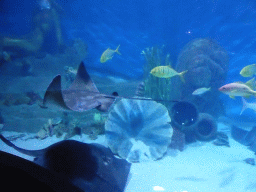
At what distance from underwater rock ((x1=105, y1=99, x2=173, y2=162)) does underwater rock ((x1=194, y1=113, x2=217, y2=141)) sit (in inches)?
107

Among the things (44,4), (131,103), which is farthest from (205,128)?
(44,4)

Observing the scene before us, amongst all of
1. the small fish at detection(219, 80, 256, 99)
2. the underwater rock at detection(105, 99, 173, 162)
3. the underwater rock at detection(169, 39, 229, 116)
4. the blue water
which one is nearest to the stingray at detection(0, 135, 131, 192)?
the underwater rock at detection(105, 99, 173, 162)

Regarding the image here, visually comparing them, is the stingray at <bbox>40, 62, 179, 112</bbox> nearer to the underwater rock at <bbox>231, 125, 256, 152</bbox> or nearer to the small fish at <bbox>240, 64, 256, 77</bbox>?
the small fish at <bbox>240, 64, 256, 77</bbox>

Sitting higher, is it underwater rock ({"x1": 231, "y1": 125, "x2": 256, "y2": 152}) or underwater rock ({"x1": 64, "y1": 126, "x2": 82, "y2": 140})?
underwater rock ({"x1": 231, "y1": 125, "x2": 256, "y2": 152})

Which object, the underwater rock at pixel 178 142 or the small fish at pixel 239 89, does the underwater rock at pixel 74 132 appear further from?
the small fish at pixel 239 89

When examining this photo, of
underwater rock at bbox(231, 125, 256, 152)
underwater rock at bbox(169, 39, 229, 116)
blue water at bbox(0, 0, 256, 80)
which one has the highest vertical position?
blue water at bbox(0, 0, 256, 80)

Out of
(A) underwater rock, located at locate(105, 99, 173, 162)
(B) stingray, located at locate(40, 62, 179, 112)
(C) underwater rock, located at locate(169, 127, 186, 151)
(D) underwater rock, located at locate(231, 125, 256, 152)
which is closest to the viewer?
(B) stingray, located at locate(40, 62, 179, 112)

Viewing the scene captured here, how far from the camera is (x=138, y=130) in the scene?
15.7 ft

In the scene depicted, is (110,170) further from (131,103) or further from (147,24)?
(147,24)

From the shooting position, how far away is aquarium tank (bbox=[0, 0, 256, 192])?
8.25ft

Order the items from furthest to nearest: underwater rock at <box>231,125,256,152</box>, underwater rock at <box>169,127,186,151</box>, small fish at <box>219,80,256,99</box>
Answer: underwater rock at <box>231,125,256,152</box> < underwater rock at <box>169,127,186,151</box> < small fish at <box>219,80,256,99</box>

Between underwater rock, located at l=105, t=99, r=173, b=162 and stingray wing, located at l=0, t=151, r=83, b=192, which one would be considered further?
underwater rock, located at l=105, t=99, r=173, b=162

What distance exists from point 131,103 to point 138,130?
2.70ft

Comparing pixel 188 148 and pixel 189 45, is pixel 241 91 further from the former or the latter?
pixel 189 45
